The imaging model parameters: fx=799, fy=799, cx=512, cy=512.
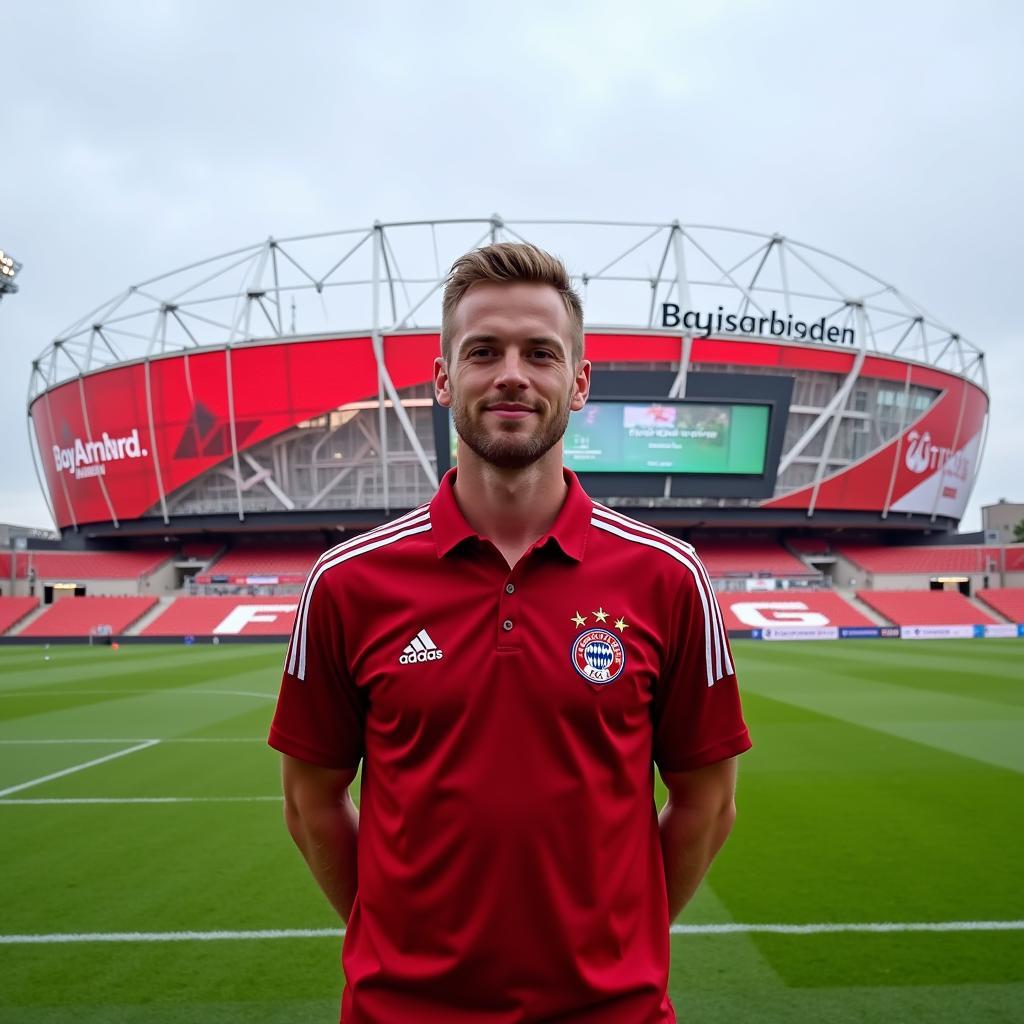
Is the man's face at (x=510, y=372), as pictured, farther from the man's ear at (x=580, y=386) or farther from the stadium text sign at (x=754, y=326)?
the stadium text sign at (x=754, y=326)

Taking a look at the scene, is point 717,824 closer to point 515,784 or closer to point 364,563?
point 515,784

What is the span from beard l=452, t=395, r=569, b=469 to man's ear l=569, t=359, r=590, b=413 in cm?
21

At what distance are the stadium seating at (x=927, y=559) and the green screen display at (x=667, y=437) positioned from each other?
597 inches

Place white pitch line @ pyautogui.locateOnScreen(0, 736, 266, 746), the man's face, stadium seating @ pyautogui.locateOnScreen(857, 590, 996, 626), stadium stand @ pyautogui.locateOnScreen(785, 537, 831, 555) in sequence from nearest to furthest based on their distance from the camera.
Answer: the man's face
white pitch line @ pyautogui.locateOnScreen(0, 736, 266, 746)
stadium seating @ pyautogui.locateOnScreen(857, 590, 996, 626)
stadium stand @ pyautogui.locateOnScreen(785, 537, 831, 555)

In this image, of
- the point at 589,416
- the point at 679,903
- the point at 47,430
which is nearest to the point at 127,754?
the point at 679,903

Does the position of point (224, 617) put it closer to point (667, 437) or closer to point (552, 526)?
point (667, 437)

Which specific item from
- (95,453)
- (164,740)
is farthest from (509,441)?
(95,453)

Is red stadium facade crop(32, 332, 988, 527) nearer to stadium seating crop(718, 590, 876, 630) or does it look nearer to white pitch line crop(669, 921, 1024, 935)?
stadium seating crop(718, 590, 876, 630)

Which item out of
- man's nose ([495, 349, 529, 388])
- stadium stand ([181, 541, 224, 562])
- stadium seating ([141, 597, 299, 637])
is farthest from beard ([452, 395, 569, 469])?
stadium stand ([181, 541, 224, 562])

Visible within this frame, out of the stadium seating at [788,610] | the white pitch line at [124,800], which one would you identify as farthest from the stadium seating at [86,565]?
the white pitch line at [124,800]

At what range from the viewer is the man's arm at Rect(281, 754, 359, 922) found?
264 cm

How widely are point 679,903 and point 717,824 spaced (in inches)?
12.7

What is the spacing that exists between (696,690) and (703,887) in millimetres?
4761

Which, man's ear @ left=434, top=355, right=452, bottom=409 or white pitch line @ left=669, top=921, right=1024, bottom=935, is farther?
white pitch line @ left=669, top=921, right=1024, bottom=935
